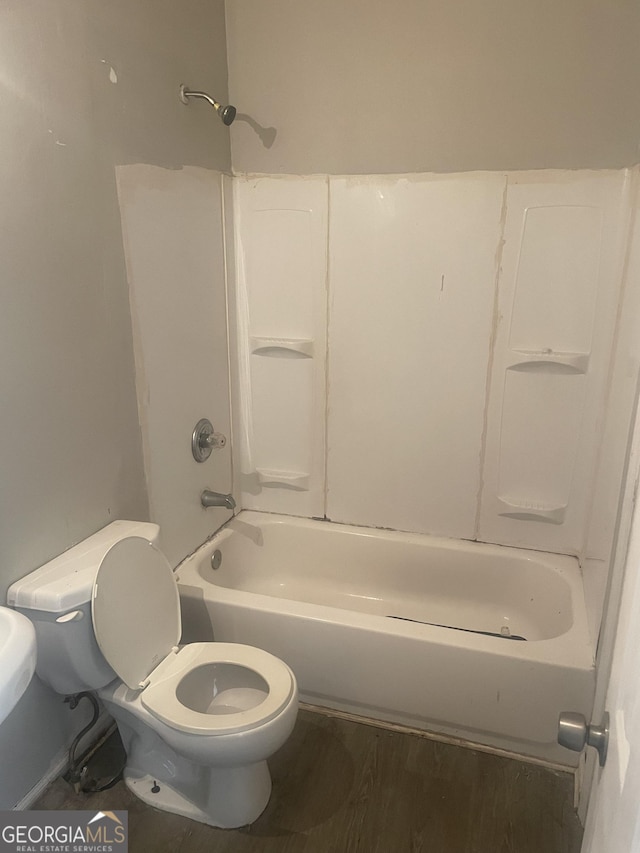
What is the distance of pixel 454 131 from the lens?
207 cm

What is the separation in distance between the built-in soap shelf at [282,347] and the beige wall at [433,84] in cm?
64

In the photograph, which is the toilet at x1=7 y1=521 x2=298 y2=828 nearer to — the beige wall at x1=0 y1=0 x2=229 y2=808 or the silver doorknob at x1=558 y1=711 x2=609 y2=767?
the beige wall at x1=0 y1=0 x2=229 y2=808

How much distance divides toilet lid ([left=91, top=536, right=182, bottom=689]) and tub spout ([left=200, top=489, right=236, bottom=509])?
1.70ft

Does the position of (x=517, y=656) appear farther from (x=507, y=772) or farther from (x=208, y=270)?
(x=208, y=270)

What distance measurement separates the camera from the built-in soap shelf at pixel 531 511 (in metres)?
2.27

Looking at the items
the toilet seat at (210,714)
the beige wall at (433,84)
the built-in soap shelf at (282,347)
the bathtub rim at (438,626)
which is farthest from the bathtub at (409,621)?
the beige wall at (433,84)

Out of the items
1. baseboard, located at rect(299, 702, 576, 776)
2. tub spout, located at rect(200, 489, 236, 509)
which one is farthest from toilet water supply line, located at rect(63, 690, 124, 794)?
tub spout, located at rect(200, 489, 236, 509)

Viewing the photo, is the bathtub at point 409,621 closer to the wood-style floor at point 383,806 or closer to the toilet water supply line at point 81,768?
the wood-style floor at point 383,806

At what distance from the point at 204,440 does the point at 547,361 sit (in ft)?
4.19

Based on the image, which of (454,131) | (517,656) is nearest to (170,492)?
(517,656)

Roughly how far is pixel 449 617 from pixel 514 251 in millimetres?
1393

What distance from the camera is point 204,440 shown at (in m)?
2.28

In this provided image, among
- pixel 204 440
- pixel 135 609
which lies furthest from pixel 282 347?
pixel 135 609

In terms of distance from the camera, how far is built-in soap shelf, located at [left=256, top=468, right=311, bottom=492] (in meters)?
2.59
